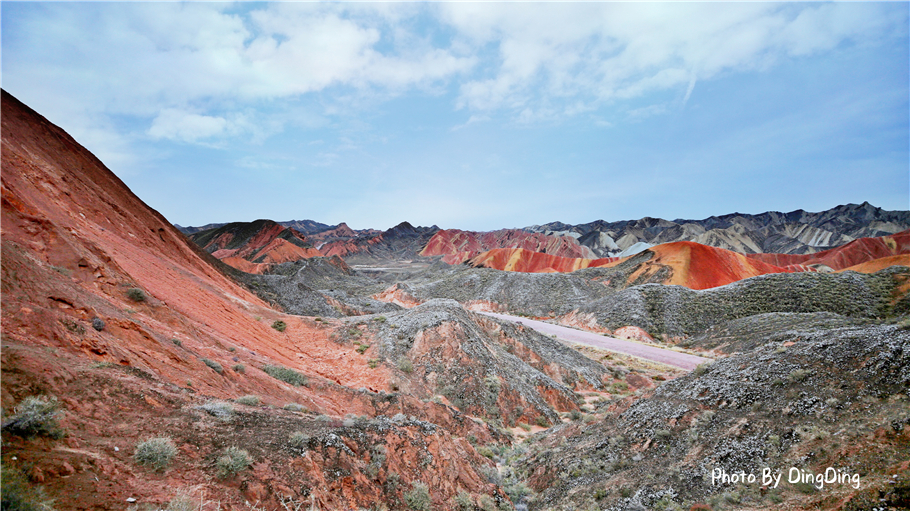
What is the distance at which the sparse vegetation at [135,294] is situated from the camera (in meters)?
12.1

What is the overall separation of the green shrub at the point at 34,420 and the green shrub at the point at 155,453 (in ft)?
2.94

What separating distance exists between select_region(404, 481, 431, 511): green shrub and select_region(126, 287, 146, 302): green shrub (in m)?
11.5

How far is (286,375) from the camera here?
12625 mm

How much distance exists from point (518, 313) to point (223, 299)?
39630 millimetres

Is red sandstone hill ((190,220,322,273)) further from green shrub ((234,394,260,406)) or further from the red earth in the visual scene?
green shrub ((234,394,260,406))

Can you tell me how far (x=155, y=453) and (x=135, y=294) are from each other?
9.95 metres

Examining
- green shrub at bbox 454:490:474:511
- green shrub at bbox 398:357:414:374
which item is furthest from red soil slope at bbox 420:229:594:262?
green shrub at bbox 454:490:474:511

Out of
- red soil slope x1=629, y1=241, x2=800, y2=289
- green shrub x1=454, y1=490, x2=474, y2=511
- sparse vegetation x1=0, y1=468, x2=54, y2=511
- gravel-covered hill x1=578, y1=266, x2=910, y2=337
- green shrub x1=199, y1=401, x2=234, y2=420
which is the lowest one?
green shrub x1=454, y1=490, x2=474, y2=511

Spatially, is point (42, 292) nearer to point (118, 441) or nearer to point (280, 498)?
point (118, 441)

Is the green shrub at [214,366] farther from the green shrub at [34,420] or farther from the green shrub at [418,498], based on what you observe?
the green shrub at [418,498]

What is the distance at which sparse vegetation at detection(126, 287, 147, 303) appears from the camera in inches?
477

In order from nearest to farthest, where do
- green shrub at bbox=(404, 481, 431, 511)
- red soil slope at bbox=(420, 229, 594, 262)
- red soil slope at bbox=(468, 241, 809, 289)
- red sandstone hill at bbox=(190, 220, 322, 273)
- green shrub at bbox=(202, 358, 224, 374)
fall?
green shrub at bbox=(404, 481, 431, 511), green shrub at bbox=(202, 358, 224, 374), red soil slope at bbox=(468, 241, 809, 289), red sandstone hill at bbox=(190, 220, 322, 273), red soil slope at bbox=(420, 229, 594, 262)

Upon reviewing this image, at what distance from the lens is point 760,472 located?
22.5 ft

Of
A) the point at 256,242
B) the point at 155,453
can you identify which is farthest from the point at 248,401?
the point at 256,242
